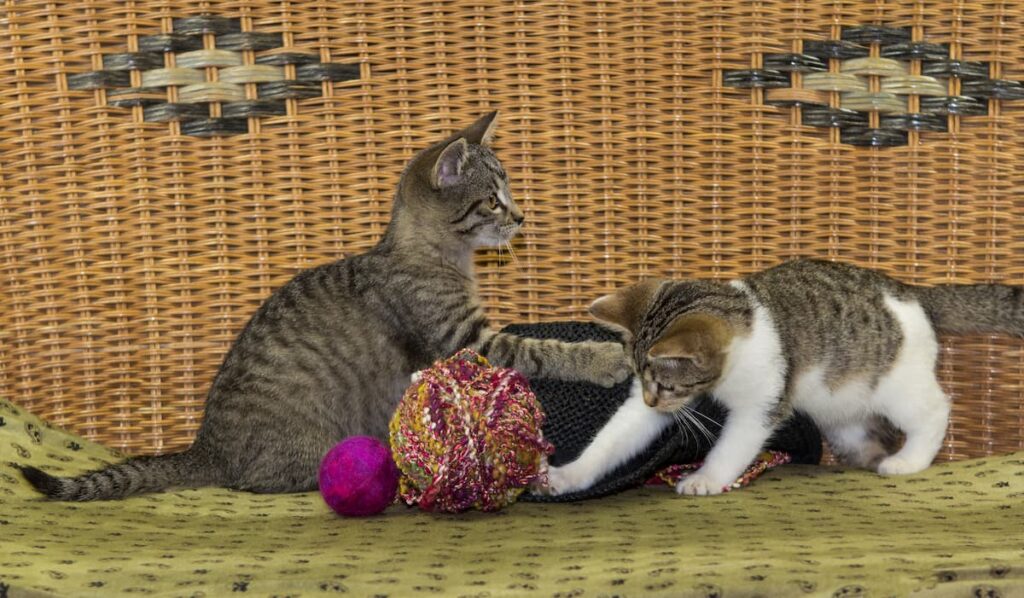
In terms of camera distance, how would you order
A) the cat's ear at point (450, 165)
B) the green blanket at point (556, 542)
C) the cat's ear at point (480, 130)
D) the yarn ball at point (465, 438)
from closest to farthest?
the green blanket at point (556, 542), the yarn ball at point (465, 438), the cat's ear at point (450, 165), the cat's ear at point (480, 130)

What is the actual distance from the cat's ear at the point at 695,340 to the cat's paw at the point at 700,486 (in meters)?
0.26

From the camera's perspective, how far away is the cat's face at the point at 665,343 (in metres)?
1.90

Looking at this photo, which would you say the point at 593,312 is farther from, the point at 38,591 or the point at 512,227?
the point at 38,591

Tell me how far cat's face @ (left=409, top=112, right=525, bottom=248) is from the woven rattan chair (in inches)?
8.6

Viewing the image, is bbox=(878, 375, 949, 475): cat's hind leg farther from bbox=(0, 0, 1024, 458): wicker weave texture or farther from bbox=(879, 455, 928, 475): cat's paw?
bbox=(0, 0, 1024, 458): wicker weave texture

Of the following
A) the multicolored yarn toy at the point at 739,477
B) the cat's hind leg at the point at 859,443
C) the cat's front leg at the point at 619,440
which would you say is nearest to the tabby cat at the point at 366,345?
the cat's front leg at the point at 619,440

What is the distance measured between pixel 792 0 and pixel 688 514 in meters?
1.37

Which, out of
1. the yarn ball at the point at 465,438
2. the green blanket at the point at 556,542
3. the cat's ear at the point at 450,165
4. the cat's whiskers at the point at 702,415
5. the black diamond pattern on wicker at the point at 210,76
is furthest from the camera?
the black diamond pattern on wicker at the point at 210,76

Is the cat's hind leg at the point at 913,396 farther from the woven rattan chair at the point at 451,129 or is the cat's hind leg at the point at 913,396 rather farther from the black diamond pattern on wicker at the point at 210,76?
the black diamond pattern on wicker at the point at 210,76

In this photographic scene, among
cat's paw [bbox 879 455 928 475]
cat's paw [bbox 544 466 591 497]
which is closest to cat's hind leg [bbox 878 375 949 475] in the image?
cat's paw [bbox 879 455 928 475]

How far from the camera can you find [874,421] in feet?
7.68

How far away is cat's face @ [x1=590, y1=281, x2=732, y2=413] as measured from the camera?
190cm

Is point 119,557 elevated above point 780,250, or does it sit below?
below

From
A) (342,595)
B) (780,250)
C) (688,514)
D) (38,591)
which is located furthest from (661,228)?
Answer: (38,591)
